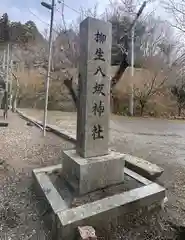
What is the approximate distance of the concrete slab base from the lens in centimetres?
198

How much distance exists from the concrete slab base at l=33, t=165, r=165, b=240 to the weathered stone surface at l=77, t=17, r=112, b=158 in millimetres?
556

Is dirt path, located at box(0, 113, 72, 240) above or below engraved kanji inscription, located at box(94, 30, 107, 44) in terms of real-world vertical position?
below

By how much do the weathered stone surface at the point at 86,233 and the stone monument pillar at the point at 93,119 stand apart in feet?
1.82

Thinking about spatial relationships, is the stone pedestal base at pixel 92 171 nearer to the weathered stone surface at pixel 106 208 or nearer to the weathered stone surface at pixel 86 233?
the weathered stone surface at pixel 106 208

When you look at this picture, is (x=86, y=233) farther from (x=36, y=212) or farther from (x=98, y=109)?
(x=98, y=109)

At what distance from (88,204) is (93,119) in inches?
39.6

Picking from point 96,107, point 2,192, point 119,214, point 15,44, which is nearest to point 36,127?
point 2,192

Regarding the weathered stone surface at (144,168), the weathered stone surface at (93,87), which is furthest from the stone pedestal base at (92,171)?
the weathered stone surface at (144,168)

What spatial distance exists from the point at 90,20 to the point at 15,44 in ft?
47.9

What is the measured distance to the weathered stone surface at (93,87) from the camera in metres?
2.54

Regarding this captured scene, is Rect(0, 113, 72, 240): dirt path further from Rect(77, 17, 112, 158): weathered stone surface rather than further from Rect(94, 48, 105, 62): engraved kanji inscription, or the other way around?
Rect(94, 48, 105, 62): engraved kanji inscription

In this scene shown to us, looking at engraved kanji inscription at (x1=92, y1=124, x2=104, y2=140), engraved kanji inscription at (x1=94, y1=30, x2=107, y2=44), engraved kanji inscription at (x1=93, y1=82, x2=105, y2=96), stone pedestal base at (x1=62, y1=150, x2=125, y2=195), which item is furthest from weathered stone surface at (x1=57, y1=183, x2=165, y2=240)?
engraved kanji inscription at (x1=94, y1=30, x2=107, y2=44)

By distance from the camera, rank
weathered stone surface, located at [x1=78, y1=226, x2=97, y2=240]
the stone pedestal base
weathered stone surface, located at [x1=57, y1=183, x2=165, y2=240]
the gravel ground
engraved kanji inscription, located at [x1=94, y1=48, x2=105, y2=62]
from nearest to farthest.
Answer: weathered stone surface, located at [x1=78, y1=226, x2=97, y2=240] → weathered stone surface, located at [x1=57, y1=183, x2=165, y2=240] → the gravel ground → the stone pedestal base → engraved kanji inscription, located at [x1=94, y1=48, x2=105, y2=62]

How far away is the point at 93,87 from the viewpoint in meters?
2.59
